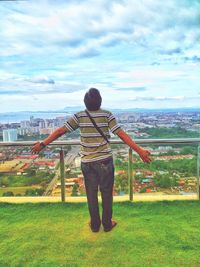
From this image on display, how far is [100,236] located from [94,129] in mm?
1220

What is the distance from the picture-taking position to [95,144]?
3.45m

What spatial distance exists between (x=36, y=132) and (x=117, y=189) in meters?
1.49

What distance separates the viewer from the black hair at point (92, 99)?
3.40 m

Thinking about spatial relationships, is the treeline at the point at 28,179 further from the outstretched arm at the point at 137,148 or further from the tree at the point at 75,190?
the outstretched arm at the point at 137,148

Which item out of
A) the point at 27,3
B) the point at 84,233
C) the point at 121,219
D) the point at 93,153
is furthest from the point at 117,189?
the point at 27,3

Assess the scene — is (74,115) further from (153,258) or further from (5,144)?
(5,144)

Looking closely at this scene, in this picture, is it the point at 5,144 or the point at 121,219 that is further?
the point at 5,144

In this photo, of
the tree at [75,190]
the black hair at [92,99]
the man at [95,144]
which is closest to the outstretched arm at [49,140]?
the man at [95,144]

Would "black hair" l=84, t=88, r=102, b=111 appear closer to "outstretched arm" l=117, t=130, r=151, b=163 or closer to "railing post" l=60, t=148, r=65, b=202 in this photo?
"outstretched arm" l=117, t=130, r=151, b=163

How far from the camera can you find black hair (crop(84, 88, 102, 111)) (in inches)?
134

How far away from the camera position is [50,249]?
11.1ft

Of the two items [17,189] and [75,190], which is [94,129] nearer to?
[75,190]

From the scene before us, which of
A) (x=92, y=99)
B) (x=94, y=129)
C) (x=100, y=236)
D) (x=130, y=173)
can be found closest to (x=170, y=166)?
(x=130, y=173)

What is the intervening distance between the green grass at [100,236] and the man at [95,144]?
1.41 ft
